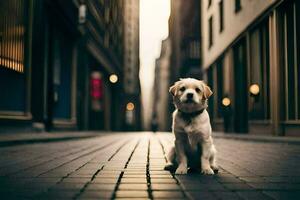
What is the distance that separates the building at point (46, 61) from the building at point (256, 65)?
7.24m

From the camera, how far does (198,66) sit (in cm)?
4291

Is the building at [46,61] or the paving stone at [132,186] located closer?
the paving stone at [132,186]

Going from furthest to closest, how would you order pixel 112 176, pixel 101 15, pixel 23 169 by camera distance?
pixel 101 15 < pixel 23 169 < pixel 112 176

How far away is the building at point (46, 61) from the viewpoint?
43.7 feet

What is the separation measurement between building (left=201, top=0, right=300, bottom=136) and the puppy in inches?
376

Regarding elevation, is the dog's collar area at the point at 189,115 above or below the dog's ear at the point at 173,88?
below

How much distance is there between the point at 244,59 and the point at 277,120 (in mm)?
5935

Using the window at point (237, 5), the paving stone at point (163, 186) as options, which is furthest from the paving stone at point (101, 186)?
the window at point (237, 5)

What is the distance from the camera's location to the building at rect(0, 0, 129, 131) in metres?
13.3

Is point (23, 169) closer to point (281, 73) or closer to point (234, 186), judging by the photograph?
point (234, 186)

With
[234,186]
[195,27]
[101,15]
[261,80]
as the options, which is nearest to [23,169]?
[234,186]

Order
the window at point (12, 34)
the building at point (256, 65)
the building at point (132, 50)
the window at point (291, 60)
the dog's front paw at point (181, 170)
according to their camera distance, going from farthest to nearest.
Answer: the building at point (132, 50)
the building at point (256, 65)
the window at point (291, 60)
the window at point (12, 34)
the dog's front paw at point (181, 170)

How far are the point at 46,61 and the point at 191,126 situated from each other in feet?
43.6

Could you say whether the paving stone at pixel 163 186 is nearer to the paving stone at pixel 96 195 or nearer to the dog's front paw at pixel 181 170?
the paving stone at pixel 96 195
